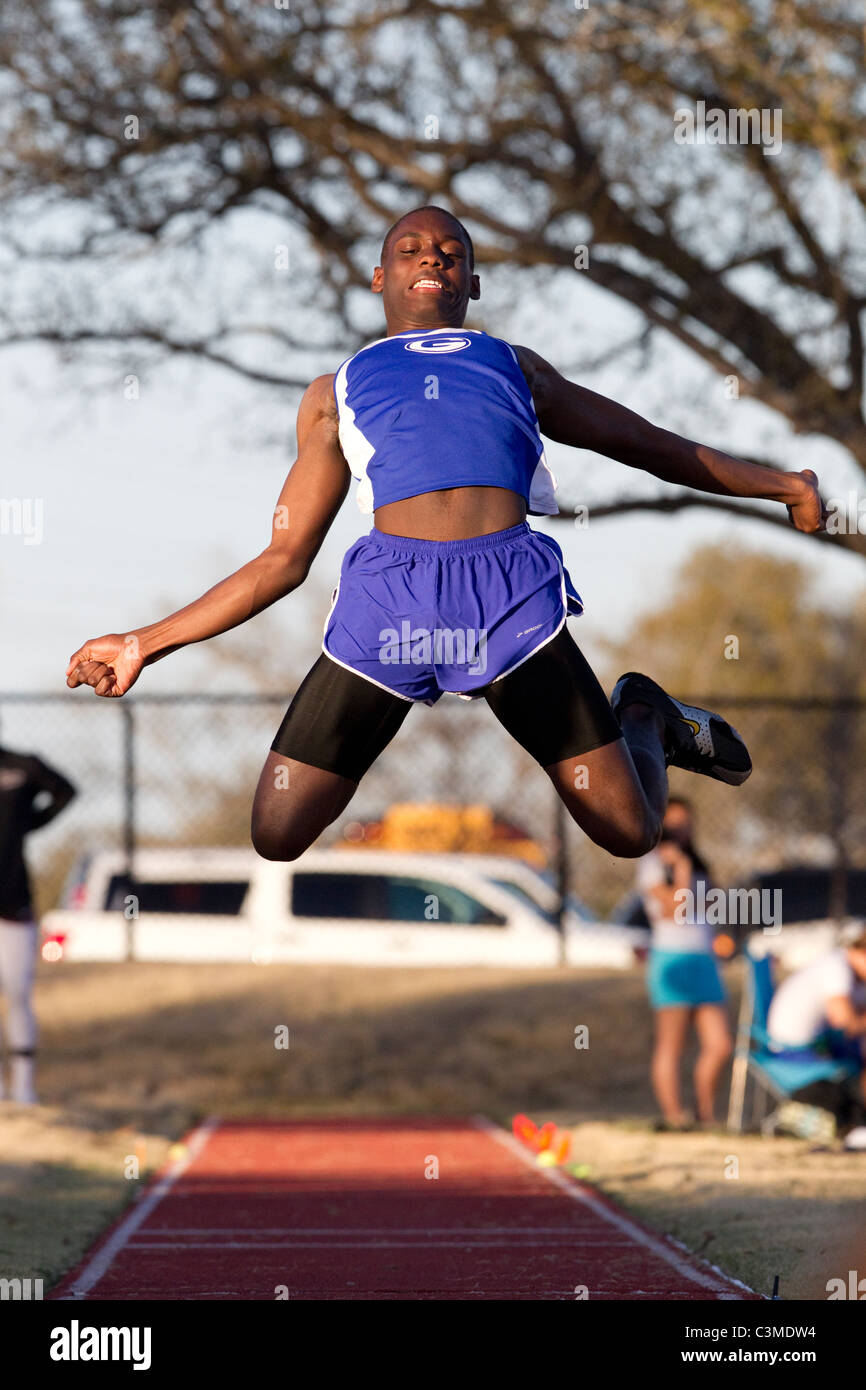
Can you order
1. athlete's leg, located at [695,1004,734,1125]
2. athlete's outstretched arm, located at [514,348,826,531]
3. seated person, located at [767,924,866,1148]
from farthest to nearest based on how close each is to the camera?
athlete's leg, located at [695,1004,734,1125] → seated person, located at [767,924,866,1148] → athlete's outstretched arm, located at [514,348,826,531]

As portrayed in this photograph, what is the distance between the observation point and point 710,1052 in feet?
37.0

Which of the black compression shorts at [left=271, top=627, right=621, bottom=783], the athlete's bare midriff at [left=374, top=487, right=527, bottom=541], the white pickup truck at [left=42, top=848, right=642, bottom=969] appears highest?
the athlete's bare midriff at [left=374, top=487, right=527, bottom=541]

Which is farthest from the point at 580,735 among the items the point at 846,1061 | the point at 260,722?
the point at 260,722

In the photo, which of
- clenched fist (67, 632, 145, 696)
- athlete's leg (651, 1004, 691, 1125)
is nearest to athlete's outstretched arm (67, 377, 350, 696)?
clenched fist (67, 632, 145, 696)

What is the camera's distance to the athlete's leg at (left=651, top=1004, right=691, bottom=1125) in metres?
11.1

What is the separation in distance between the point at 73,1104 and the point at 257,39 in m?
8.11

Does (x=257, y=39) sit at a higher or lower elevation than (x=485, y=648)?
higher

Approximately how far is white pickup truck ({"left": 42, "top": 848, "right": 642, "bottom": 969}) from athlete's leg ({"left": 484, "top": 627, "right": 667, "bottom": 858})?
467 inches

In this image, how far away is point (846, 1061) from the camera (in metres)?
10.5

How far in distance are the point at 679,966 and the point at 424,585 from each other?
23.7 feet

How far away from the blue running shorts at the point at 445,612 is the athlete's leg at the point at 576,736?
55 mm

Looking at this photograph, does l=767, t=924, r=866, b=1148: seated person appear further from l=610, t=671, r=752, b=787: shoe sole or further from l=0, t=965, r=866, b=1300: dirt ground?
l=610, t=671, r=752, b=787: shoe sole

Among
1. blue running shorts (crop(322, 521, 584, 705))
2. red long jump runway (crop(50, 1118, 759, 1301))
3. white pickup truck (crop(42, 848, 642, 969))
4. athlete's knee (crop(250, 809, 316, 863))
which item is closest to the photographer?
blue running shorts (crop(322, 521, 584, 705))
